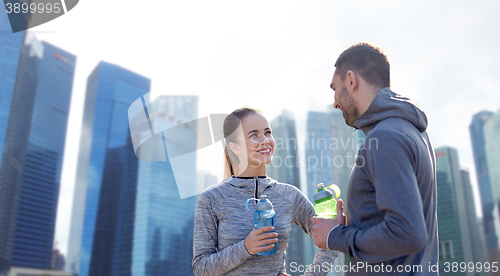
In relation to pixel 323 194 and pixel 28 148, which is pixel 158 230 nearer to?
pixel 28 148

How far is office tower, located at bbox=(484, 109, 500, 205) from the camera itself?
366 feet

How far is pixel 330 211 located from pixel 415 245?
82 centimetres

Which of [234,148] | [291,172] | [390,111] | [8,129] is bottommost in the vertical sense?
[390,111]

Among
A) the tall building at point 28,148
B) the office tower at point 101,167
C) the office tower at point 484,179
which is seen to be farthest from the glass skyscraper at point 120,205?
the office tower at point 484,179

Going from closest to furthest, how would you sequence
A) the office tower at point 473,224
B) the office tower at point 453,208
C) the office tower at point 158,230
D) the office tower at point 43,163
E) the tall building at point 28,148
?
the tall building at point 28,148 → the office tower at point 43,163 → the office tower at point 453,208 → the office tower at point 473,224 → the office tower at point 158,230

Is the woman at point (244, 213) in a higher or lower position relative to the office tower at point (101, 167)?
lower

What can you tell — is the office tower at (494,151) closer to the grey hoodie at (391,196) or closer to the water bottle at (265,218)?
the water bottle at (265,218)

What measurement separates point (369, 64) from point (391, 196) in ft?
2.70

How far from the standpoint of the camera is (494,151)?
11519 cm

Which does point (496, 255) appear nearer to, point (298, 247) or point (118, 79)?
point (298, 247)

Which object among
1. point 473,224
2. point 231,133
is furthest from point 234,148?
point 473,224

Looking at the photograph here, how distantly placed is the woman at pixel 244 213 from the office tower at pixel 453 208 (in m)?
108

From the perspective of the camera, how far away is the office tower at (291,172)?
76.2m

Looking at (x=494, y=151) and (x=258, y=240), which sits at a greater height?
(x=494, y=151)
